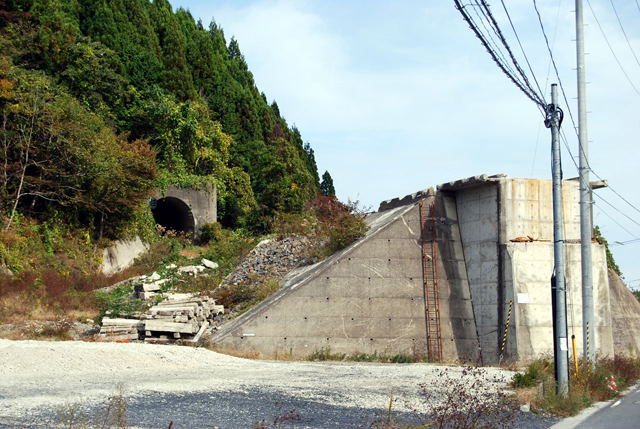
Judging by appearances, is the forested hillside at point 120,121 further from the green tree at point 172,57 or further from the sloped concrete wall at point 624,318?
the sloped concrete wall at point 624,318

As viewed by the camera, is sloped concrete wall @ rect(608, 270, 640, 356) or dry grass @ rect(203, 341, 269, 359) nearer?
dry grass @ rect(203, 341, 269, 359)

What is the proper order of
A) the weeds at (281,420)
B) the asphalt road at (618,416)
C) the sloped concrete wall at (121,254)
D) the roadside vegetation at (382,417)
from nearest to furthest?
the roadside vegetation at (382,417) → the weeds at (281,420) → the asphalt road at (618,416) → the sloped concrete wall at (121,254)

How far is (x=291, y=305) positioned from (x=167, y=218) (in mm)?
23612

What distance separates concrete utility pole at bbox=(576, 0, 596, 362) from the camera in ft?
49.0

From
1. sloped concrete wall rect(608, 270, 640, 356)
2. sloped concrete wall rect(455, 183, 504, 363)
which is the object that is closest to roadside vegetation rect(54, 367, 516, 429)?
sloped concrete wall rect(455, 183, 504, 363)

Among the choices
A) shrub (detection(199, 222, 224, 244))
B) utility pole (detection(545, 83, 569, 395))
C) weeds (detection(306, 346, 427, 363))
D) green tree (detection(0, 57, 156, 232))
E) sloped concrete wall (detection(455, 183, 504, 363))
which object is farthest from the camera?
shrub (detection(199, 222, 224, 244))

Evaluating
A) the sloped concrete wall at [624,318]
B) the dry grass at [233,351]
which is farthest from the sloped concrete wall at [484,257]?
the dry grass at [233,351]

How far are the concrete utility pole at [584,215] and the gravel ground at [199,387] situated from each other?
94.3 inches

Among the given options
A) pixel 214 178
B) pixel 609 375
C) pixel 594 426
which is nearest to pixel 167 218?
pixel 214 178

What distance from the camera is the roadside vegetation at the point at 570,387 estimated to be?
35.4ft

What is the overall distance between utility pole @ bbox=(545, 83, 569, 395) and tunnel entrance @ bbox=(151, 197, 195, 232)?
85.3 feet

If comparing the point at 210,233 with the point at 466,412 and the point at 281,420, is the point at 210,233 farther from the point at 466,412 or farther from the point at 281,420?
the point at 281,420

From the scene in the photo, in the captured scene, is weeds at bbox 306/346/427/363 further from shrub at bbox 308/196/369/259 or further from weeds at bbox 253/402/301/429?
weeds at bbox 253/402/301/429

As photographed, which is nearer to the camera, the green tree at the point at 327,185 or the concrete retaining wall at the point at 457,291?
the concrete retaining wall at the point at 457,291
